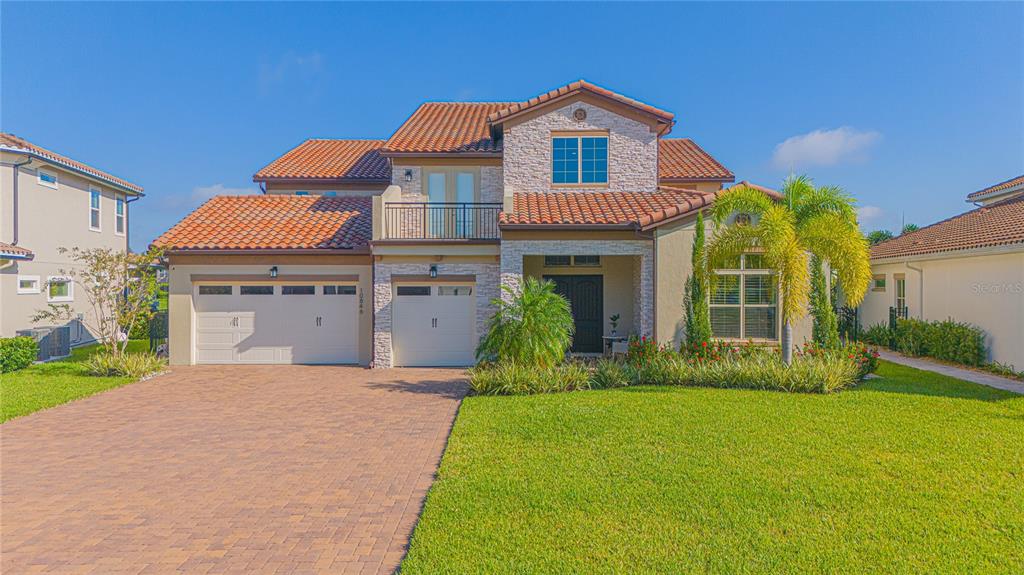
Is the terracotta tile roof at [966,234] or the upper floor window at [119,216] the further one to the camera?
the upper floor window at [119,216]

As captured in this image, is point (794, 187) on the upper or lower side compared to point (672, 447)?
upper

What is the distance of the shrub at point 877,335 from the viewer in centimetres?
1875

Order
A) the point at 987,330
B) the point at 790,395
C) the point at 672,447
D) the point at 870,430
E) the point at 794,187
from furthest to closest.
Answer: the point at 987,330, the point at 794,187, the point at 790,395, the point at 870,430, the point at 672,447

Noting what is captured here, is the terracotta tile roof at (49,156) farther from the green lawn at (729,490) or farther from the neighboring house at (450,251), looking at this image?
the green lawn at (729,490)

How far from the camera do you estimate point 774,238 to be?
38.2 feet

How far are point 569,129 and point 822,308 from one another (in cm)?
851

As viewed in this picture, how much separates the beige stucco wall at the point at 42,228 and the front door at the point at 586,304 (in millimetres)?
16979

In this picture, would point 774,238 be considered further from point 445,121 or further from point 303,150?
point 303,150

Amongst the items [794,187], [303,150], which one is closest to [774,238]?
[794,187]

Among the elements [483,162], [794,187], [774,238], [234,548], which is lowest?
[234,548]

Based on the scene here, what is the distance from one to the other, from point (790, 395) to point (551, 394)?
482cm

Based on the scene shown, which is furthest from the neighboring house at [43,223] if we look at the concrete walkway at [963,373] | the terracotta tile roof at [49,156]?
the concrete walkway at [963,373]

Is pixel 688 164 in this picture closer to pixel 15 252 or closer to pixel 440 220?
pixel 440 220

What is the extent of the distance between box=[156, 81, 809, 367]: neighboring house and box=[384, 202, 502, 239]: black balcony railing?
1.7 inches
